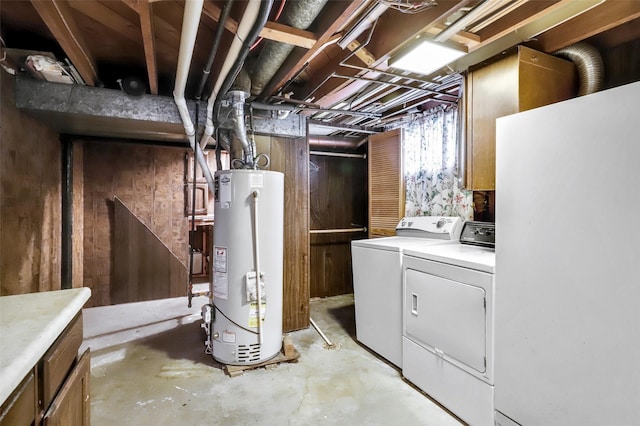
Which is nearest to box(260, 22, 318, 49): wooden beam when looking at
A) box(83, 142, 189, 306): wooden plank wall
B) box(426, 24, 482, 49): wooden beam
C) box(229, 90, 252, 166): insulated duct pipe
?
box(426, 24, 482, 49): wooden beam

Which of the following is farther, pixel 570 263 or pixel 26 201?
pixel 26 201

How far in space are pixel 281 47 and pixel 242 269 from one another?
1.61 metres

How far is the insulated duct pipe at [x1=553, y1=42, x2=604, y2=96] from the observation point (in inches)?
77.9

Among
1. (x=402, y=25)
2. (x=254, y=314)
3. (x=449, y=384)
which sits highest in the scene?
(x=402, y=25)

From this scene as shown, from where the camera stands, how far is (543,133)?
150cm

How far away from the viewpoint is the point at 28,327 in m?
0.97

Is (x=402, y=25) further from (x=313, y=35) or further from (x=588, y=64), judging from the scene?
(x=588, y=64)

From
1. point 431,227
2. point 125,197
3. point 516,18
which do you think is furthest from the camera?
point 125,197

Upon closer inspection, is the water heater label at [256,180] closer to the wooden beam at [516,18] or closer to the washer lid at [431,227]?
the washer lid at [431,227]

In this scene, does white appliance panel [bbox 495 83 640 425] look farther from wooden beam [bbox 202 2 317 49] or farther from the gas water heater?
the gas water heater

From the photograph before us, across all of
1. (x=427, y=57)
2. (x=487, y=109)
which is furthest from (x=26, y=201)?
(x=487, y=109)

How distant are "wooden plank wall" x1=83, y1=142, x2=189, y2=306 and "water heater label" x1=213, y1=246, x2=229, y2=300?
6.97ft

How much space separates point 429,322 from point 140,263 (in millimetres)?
3707

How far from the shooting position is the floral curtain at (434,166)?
2.95m
